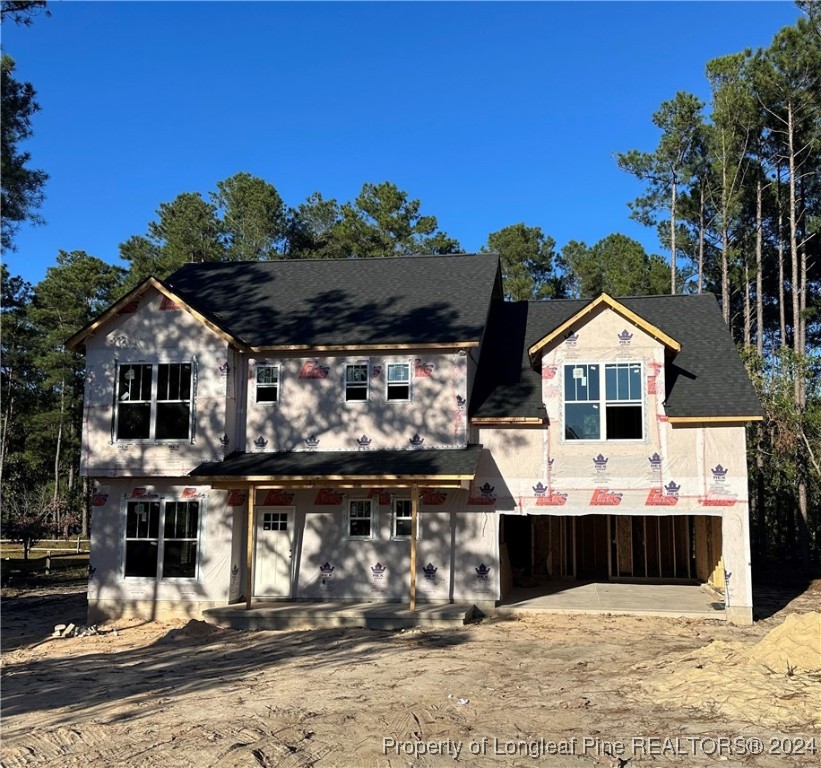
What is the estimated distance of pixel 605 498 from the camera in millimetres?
16891

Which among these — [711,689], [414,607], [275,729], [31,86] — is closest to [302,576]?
[414,607]

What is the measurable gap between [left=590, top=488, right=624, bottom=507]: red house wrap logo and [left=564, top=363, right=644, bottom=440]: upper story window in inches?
46.4

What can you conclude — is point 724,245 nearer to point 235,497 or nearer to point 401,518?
point 401,518

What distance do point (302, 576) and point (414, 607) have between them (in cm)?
291

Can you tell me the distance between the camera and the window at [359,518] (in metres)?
17.6

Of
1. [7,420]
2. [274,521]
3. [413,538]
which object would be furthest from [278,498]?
[7,420]

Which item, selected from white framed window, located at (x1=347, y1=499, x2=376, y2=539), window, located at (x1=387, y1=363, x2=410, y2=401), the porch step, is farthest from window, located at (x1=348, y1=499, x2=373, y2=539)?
window, located at (x1=387, y1=363, x2=410, y2=401)

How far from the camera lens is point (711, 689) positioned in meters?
9.62

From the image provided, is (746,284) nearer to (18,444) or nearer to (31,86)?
(31,86)

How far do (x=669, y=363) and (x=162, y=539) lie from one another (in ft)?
40.5

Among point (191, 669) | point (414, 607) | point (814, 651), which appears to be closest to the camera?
point (814, 651)

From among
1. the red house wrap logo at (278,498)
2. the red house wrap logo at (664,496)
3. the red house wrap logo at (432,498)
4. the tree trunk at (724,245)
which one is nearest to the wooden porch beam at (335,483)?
the red house wrap logo at (432,498)

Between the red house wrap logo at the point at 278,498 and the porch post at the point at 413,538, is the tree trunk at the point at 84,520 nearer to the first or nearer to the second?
the red house wrap logo at the point at 278,498

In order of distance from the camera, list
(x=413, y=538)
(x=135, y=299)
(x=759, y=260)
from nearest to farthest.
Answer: (x=413, y=538) < (x=135, y=299) < (x=759, y=260)
